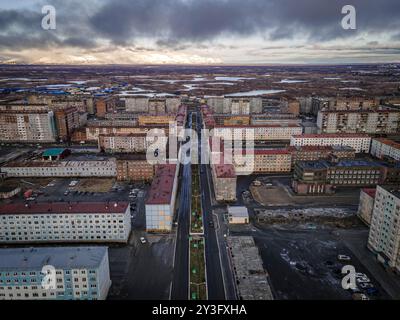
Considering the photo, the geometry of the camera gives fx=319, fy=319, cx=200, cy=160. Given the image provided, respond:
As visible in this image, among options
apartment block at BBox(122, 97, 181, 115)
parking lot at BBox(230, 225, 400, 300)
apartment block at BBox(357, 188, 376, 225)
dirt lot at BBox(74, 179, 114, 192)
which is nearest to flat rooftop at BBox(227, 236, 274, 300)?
parking lot at BBox(230, 225, 400, 300)

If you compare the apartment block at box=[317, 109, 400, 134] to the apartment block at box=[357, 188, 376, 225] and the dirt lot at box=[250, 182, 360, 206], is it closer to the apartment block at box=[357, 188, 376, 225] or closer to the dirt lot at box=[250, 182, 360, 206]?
the dirt lot at box=[250, 182, 360, 206]

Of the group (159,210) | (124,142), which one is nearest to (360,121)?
(124,142)

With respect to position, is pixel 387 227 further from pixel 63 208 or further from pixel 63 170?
pixel 63 170

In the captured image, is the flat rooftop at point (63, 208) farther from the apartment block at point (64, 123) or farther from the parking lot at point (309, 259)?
the apartment block at point (64, 123)
